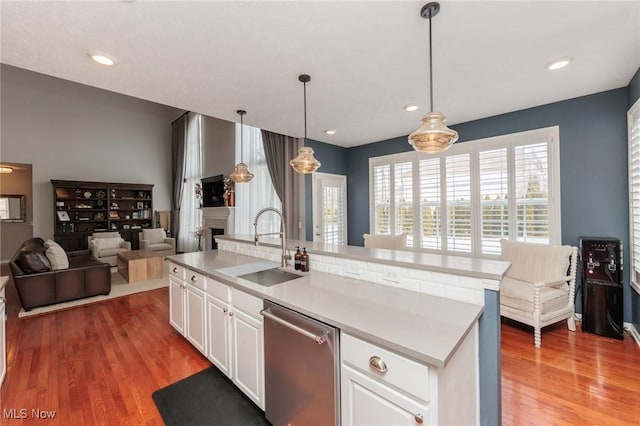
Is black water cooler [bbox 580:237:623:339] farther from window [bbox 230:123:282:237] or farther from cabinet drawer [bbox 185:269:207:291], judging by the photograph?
window [bbox 230:123:282:237]

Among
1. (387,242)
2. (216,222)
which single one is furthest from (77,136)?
(387,242)

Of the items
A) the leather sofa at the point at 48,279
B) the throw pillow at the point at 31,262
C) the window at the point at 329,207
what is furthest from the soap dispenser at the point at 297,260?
the throw pillow at the point at 31,262

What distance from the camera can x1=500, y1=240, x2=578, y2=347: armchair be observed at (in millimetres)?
2738

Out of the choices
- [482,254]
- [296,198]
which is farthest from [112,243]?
[482,254]

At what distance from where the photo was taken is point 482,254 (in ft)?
12.4

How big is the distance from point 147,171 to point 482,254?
9.06 m

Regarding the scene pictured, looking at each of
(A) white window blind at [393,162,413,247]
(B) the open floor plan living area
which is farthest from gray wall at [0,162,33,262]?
(A) white window blind at [393,162,413,247]

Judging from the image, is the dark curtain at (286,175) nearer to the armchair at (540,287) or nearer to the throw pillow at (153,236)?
the armchair at (540,287)

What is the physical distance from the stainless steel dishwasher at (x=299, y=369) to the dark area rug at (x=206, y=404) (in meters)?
0.29

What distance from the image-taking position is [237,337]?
1932mm

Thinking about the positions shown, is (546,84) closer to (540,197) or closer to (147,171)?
(540,197)

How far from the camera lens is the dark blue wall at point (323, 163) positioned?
4.80m

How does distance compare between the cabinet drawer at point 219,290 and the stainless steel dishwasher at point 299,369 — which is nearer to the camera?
the stainless steel dishwasher at point 299,369

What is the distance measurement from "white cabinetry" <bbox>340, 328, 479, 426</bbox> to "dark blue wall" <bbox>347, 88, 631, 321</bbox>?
2.90 meters
